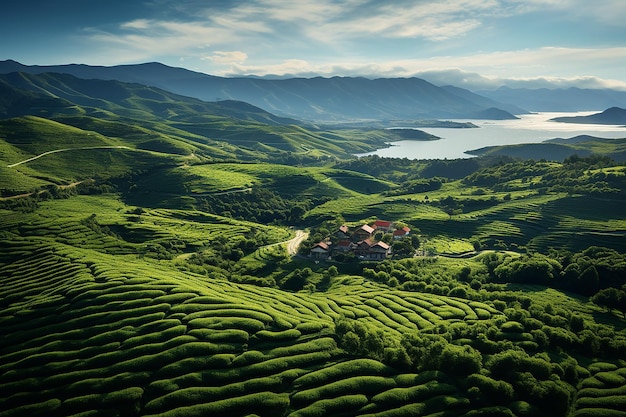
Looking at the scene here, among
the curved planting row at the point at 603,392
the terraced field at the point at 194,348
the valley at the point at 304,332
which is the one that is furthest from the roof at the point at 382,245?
the curved planting row at the point at 603,392

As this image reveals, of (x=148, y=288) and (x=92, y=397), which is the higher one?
(x=148, y=288)

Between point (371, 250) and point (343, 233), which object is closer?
point (371, 250)

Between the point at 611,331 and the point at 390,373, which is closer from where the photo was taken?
the point at 390,373

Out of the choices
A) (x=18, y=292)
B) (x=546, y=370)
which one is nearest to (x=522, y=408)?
(x=546, y=370)

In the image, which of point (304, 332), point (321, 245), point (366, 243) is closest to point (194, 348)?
point (304, 332)

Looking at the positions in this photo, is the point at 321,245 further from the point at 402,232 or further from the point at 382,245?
the point at 402,232

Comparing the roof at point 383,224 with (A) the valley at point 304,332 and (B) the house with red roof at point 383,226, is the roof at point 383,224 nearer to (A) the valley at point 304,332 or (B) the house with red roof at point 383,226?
(B) the house with red roof at point 383,226

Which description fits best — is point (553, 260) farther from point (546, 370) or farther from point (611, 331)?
point (546, 370)

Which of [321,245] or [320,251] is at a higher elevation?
[321,245]

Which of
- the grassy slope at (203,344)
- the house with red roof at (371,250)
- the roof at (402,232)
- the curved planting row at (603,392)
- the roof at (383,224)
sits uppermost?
the roof at (383,224)
